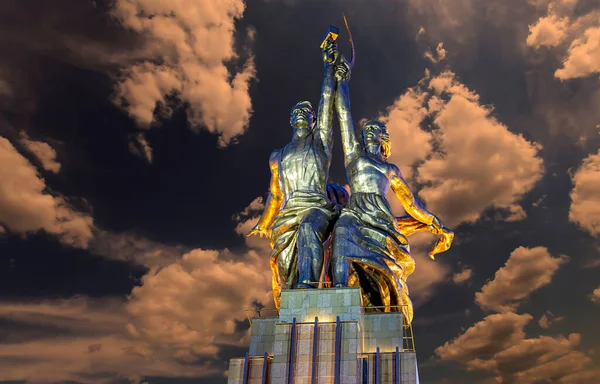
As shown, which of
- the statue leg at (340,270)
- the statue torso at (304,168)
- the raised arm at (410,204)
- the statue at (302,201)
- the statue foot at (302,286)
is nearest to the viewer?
the statue foot at (302,286)

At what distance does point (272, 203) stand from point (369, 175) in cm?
346

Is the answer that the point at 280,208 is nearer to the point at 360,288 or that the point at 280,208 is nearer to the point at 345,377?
the point at 360,288

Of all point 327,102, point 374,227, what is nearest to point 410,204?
point 374,227

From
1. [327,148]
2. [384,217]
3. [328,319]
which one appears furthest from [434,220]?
[328,319]

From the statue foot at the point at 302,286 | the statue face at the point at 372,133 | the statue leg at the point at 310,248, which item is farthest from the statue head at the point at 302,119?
the statue foot at the point at 302,286

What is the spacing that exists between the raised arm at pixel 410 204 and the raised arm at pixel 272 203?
3736 mm

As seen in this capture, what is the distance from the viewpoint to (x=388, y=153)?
2189 centimetres

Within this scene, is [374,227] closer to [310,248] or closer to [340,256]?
[340,256]

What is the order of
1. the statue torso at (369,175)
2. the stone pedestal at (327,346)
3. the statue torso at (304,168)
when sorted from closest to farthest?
the stone pedestal at (327,346) < the statue torso at (369,175) < the statue torso at (304,168)

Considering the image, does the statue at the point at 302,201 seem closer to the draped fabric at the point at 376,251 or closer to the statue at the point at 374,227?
the statue at the point at 374,227

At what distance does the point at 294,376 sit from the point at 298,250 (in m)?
3.90

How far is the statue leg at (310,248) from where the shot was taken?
17.9 metres

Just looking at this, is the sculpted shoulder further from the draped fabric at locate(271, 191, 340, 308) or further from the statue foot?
the statue foot

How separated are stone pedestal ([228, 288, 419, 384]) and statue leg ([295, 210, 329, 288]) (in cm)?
85
